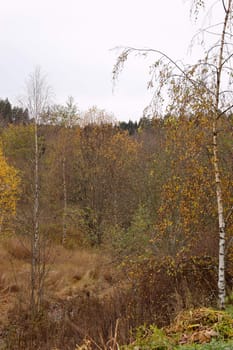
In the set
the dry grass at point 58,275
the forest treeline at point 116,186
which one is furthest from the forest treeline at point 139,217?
the dry grass at point 58,275

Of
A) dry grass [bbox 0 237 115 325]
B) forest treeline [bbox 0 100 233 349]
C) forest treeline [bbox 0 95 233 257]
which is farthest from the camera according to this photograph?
dry grass [bbox 0 237 115 325]

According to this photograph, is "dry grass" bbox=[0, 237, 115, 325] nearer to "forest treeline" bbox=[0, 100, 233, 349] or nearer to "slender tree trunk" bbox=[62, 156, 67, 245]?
"forest treeline" bbox=[0, 100, 233, 349]

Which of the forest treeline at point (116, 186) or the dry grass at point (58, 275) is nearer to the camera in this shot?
the forest treeline at point (116, 186)

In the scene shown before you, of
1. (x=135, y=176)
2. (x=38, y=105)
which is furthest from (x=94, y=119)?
(x=38, y=105)

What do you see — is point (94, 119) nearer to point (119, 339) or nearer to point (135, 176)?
point (135, 176)

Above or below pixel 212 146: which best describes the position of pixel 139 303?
below

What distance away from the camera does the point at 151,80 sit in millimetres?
5742

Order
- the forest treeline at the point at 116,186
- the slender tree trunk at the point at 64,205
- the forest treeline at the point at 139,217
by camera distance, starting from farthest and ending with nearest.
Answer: the slender tree trunk at the point at 64,205
the forest treeline at the point at 116,186
the forest treeline at the point at 139,217

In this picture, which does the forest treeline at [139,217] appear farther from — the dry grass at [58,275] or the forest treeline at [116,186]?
the dry grass at [58,275]

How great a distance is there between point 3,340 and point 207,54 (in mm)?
6478

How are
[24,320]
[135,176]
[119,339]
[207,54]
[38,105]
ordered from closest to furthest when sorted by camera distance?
[119,339] < [207,54] < [24,320] < [38,105] < [135,176]

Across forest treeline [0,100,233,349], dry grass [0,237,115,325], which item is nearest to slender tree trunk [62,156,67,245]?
forest treeline [0,100,233,349]

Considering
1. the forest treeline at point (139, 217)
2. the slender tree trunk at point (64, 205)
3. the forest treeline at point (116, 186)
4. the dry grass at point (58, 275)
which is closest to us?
the forest treeline at point (139, 217)

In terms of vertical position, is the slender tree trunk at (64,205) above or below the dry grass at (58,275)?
above
